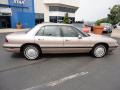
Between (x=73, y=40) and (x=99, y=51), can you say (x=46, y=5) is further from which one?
(x=73, y=40)

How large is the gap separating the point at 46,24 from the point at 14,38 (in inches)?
57.0

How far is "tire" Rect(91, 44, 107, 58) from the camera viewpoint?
841 centimetres

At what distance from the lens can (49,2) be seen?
2056 inches

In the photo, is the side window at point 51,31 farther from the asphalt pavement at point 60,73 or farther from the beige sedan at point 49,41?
the asphalt pavement at point 60,73

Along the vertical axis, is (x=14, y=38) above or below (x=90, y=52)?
above

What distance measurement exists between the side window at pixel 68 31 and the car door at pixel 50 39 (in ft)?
0.71

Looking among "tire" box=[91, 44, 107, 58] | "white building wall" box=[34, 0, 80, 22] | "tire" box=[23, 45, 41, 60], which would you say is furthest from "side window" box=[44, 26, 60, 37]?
"white building wall" box=[34, 0, 80, 22]

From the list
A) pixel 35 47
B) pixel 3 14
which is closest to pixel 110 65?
pixel 35 47

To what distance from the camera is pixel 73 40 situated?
7.99 m

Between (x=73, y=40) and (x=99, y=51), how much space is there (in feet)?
4.41

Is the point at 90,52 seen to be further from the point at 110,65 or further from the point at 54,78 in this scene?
the point at 54,78

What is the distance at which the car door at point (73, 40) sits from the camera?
314 inches

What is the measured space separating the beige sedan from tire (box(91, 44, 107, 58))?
0.18 meters

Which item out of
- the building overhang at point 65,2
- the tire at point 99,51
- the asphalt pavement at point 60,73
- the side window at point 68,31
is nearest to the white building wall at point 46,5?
the building overhang at point 65,2
